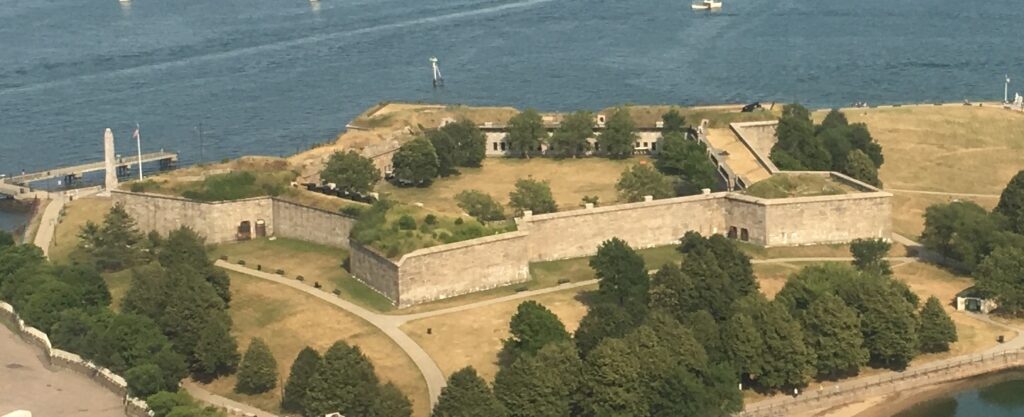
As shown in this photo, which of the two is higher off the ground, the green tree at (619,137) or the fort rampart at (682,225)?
Answer: the green tree at (619,137)

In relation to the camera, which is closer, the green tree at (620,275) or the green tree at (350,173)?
the green tree at (620,275)

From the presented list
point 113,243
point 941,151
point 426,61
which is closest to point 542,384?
point 113,243

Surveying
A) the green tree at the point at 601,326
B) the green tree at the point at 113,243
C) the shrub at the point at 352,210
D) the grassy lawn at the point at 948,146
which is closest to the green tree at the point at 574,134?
the grassy lawn at the point at 948,146

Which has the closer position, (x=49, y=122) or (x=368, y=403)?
(x=368, y=403)

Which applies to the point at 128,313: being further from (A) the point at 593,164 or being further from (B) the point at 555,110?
(B) the point at 555,110

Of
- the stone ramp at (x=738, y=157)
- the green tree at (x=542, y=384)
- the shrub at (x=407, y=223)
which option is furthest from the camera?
the stone ramp at (x=738, y=157)

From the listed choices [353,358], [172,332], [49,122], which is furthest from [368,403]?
[49,122]

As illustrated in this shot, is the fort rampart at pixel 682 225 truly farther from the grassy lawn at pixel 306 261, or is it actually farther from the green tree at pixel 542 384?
the green tree at pixel 542 384
